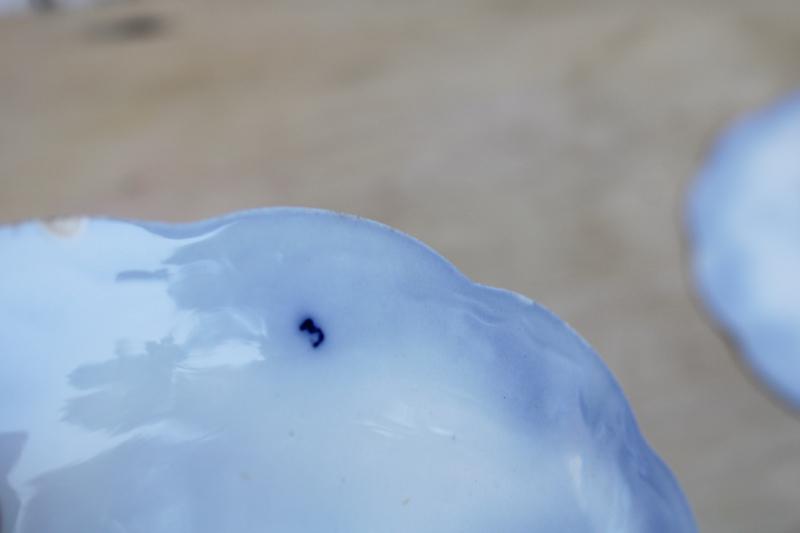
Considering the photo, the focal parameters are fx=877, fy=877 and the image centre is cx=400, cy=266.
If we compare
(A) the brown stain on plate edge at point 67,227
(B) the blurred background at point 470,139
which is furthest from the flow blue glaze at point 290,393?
(B) the blurred background at point 470,139

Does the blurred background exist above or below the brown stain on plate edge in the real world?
below

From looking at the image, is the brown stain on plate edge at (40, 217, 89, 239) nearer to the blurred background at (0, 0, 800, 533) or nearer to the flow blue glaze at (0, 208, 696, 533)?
→ the flow blue glaze at (0, 208, 696, 533)

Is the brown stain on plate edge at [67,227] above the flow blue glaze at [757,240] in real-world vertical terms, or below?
above

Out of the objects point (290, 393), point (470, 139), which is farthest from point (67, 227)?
point (470, 139)

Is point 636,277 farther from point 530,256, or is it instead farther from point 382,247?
point 382,247

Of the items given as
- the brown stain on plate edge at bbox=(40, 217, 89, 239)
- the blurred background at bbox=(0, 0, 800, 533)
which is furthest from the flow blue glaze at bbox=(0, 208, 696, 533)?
the blurred background at bbox=(0, 0, 800, 533)

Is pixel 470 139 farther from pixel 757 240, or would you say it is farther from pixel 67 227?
pixel 67 227

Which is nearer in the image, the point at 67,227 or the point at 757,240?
the point at 67,227

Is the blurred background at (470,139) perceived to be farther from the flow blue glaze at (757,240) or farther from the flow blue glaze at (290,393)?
the flow blue glaze at (290,393)

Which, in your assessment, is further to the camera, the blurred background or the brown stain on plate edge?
the blurred background
